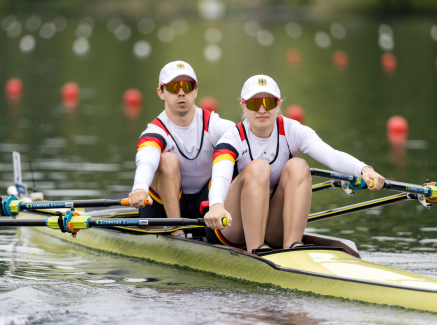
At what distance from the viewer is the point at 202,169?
22.0ft

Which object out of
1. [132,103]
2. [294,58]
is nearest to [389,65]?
[294,58]

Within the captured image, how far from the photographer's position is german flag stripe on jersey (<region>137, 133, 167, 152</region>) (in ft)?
21.0

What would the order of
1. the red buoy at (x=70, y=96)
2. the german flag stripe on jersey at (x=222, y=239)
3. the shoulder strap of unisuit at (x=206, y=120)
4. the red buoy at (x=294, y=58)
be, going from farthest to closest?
the red buoy at (x=294, y=58) < the red buoy at (x=70, y=96) < the shoulder strap of unisuit at (x=206, y=120) < the german flag stripe on jersey at (x=222, y=239)

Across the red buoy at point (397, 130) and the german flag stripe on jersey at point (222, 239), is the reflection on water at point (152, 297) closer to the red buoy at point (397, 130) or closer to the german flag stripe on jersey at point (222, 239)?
the german flag stripe on jersey at point (222, 239)

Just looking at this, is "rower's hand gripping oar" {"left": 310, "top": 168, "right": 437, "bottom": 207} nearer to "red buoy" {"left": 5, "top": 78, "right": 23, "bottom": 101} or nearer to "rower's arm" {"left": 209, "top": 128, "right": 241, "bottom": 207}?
"rower's arm" {"left": 209, "top": 128, "right": 241, "bottom": 207}

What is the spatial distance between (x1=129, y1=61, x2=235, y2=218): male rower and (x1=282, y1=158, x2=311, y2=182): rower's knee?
87 centimetres

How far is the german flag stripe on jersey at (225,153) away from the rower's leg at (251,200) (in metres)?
0.15

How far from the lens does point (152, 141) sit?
641cm

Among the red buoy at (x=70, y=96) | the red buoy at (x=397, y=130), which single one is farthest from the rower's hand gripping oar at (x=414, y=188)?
the red buoy at (x=70, y=96)

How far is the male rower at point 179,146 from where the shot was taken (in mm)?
6457

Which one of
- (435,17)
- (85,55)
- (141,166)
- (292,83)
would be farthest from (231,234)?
(435,17)

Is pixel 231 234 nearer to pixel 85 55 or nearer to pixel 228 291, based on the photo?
pixel 228 291

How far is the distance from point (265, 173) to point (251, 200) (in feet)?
0.77

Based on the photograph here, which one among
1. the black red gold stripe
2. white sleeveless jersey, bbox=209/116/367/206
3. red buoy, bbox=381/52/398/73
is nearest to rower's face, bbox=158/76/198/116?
white sleeveless jersey, bbox=209/116/367/206
